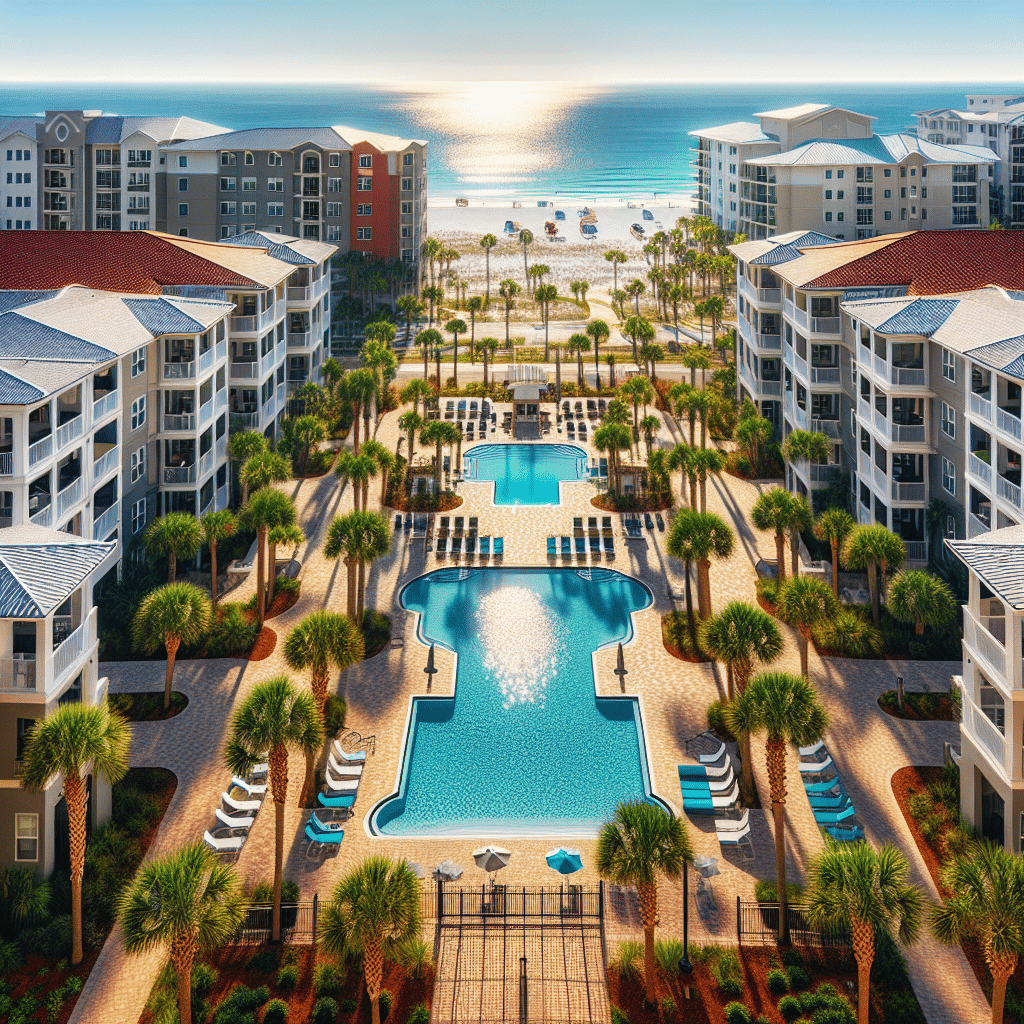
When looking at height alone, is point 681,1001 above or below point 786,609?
below

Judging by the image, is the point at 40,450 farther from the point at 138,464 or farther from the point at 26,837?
the point at 26,837

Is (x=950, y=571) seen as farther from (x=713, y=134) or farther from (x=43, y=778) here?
(x=713, y=134)

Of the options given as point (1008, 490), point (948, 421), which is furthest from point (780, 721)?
point (948, 421)

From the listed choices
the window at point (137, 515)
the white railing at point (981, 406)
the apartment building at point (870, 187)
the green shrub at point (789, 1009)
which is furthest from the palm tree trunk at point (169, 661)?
the apartment building at point (870, 187)

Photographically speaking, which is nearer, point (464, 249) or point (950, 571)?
point (950, 571)

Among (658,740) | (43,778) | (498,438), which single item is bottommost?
(658,740)

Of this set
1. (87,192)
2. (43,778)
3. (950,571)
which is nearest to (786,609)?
(950,571)

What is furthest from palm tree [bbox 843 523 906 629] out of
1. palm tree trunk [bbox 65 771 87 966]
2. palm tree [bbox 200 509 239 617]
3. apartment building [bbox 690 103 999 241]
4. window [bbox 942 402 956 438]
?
apartment building [bbox 690 103 999 241]
